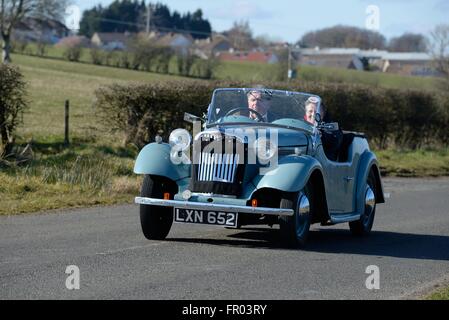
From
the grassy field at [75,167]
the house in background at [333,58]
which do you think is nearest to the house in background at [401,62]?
the house in background at [333,58]

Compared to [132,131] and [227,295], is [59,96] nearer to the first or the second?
[132,131]

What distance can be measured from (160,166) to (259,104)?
1.81 metres

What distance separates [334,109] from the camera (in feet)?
85.1

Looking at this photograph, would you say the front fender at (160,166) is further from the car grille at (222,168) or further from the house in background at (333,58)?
the house in background at (333,58)

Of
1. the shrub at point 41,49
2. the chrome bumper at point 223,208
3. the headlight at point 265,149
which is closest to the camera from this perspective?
the chrome bumper at point 223,208

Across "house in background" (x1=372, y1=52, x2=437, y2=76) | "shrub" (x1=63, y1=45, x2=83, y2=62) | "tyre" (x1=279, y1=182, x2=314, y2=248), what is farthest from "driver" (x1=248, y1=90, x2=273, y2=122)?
"house in background" (x1=372, y1=52, x2=437, y2=76)

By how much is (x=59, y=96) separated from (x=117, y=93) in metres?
19.5

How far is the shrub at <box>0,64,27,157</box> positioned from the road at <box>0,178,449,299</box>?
401 cm

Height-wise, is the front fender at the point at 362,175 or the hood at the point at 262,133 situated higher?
the hood at the point at 262,133

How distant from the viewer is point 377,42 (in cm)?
13612

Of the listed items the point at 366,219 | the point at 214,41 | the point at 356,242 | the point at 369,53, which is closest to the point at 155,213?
the point at 356,242

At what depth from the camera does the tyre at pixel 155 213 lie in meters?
10.3

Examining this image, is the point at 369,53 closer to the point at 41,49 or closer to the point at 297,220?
the point at 41,49

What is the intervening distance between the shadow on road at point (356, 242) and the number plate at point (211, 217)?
73 cm
